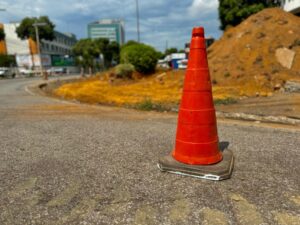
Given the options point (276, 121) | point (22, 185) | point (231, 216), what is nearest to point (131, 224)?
point (231, 216)

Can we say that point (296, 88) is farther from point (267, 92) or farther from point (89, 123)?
point (89, 123)

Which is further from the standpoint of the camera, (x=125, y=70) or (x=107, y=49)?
(x=107, y=49)

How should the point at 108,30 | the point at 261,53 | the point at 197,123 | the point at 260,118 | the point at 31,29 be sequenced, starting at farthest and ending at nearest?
1. the point at 108,30
2. the point at 31,29
3. the point at 261,53
4. the point at 260,118
5. the point at 197,123

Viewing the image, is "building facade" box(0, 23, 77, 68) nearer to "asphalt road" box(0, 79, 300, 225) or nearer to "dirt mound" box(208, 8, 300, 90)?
"dirt mound" box(208, 8, 300, 90)

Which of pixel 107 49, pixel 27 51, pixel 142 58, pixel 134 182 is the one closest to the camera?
pixel 134 182

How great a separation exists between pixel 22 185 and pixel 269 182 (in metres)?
2.77

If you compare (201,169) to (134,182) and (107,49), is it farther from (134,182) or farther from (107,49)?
(107,49)

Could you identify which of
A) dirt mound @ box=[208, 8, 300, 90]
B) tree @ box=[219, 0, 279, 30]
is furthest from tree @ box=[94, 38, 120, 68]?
dirt mound @ box=[208, 8, 300, 90]

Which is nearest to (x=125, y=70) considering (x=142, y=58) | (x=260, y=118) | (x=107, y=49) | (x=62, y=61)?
(x=142, y=58)

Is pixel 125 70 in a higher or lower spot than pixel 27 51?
lower

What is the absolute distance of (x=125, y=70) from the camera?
1730cm

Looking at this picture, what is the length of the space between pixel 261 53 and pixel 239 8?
12047 mm

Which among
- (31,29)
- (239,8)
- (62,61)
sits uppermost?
(31,29)

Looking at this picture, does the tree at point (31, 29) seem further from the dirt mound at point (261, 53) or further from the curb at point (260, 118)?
the curb at point (260, 118)
